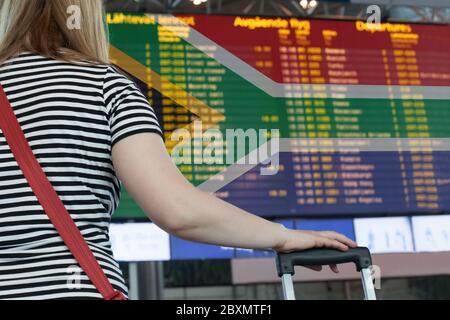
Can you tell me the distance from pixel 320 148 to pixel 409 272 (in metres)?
1.10

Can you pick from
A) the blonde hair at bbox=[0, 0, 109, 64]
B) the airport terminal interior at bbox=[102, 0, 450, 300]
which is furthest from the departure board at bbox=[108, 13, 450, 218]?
the blonde hair at bbox=[0, 0, 109, 64]

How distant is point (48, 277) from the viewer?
0.73 metres

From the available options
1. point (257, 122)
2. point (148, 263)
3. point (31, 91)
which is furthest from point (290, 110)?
point (31, 91)

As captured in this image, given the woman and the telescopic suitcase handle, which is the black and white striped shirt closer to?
the woman

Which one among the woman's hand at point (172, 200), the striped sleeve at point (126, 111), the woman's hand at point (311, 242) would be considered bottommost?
the woman's hand at point (311, 242)

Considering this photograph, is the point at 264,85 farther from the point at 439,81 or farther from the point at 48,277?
the point at 48,277

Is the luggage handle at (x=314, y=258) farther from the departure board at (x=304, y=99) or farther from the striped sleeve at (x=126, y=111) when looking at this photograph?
the departure board at (x=304, y=99)

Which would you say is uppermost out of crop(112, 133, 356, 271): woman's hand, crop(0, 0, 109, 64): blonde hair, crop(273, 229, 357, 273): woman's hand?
crop(0, 0, 109, 64): blonde hair

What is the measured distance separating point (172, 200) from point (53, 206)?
0.42 feet

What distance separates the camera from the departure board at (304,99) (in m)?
4.02

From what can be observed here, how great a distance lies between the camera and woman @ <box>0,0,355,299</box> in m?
0.75

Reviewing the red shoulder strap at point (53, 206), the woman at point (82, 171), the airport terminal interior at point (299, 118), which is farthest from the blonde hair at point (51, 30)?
the airport terminal interior at point (299, 118)

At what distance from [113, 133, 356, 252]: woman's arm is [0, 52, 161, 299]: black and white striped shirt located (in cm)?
2

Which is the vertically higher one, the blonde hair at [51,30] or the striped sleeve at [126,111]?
the blonde hair at [51,30]
